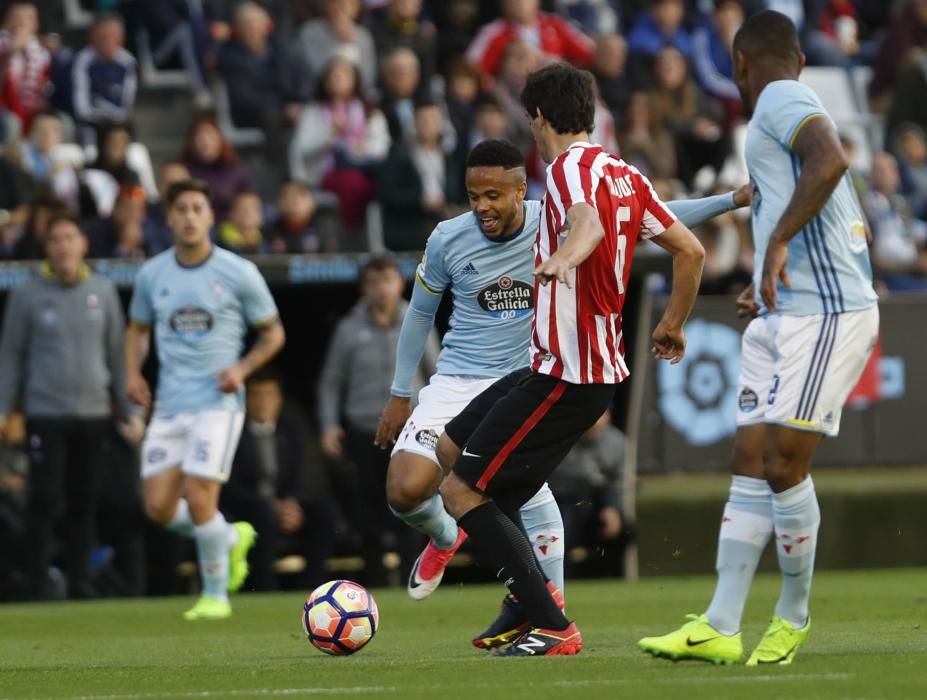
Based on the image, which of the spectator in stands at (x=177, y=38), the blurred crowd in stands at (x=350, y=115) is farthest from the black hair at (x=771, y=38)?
the spectator in stands at (x=177, y=38)

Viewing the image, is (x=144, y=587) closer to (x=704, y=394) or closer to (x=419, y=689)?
(x=704, y=394)

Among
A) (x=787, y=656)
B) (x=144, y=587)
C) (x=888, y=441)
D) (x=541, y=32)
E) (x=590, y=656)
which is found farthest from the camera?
(x=541, y=32)

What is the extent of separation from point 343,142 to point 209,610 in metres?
6.04

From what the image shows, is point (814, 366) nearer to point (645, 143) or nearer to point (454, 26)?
point (645, 143)

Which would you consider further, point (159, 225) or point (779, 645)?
point (159, 225)

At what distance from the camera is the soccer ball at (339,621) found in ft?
26.8

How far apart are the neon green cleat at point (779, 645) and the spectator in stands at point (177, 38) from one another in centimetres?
1164

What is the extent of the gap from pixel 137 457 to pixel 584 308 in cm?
778

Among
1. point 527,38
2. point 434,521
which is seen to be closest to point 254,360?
point 434,521

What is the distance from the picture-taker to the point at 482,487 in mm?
7453

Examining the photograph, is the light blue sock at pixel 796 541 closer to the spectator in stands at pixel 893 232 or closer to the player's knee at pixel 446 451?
the player's knee at pixel 446 451

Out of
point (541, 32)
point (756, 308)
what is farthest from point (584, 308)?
point (541, 32)

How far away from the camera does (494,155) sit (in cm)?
827

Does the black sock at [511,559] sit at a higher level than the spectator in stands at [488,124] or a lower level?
lower
